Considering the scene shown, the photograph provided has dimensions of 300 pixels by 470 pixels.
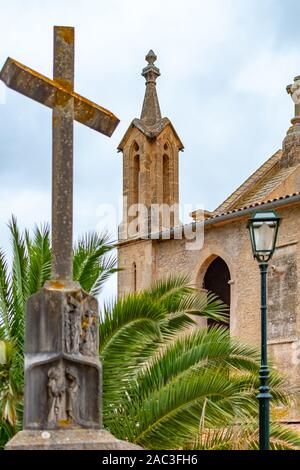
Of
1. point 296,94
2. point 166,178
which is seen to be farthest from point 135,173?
point 296,94

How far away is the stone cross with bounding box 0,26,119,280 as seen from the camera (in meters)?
6.45

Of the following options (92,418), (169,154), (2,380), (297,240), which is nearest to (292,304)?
(297,240)

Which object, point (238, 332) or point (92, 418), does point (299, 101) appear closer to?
point (238, 332)

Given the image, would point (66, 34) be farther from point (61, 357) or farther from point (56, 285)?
point (61, 357)

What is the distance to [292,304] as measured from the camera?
18688 mm

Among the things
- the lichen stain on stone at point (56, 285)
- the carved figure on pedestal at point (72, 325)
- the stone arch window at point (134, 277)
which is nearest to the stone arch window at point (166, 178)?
the stone arch window at point (134, 277)

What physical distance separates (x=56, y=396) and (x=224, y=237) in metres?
15.4

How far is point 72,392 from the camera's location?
5930 millimetres

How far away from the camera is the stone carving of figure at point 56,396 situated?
5859 mm

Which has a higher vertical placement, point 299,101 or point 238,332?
point 299,101

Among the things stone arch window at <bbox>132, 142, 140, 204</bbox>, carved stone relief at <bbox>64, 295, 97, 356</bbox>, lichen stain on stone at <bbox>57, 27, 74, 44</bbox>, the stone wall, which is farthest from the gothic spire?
carved stone relief at <bbox>64, 295, 97, 356</bbox>

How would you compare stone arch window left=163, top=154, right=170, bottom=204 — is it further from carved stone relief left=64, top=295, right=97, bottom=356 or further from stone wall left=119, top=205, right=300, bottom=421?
carved stone relief left=64, top=295, right=97, bottom=356

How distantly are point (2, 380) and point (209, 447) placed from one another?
6.75ft
